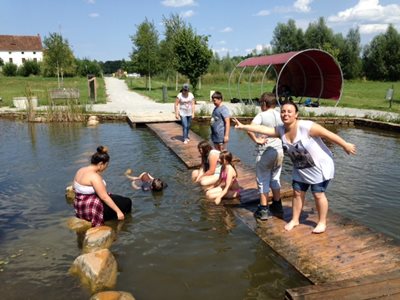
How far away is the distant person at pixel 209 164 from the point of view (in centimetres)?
788

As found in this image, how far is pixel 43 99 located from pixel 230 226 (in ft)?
72.1

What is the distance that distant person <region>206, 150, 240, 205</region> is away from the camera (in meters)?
6.99

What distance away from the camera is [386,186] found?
850 cm

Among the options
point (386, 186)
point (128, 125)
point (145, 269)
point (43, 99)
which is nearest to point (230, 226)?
point (145, 269)

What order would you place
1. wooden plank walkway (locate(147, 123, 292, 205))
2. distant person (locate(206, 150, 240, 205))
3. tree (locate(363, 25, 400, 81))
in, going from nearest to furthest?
distant person (locate(206, 150, 240, 205)) → wooden plank walkway (locate(147, 123, 292, 205)) → tree (locate(363, 25, 400, 81))

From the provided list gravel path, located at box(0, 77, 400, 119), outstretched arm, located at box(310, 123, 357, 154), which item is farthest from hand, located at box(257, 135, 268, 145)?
→ gravel path, located at box(0, 77, 400, 119)

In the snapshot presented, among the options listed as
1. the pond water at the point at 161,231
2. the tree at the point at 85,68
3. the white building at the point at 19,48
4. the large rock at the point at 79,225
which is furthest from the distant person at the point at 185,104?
the white building at the point at 19,48

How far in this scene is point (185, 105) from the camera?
11.6m

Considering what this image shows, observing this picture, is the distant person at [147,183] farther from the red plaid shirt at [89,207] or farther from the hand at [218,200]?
the red plaid shirt at [89,207]

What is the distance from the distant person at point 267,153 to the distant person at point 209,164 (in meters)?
1.97

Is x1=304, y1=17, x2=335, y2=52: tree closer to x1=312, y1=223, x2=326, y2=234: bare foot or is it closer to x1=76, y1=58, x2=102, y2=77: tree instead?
x1=76, y1=58, x2=102, y2=77: tree

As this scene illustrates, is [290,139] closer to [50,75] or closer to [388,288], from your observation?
[388,288]

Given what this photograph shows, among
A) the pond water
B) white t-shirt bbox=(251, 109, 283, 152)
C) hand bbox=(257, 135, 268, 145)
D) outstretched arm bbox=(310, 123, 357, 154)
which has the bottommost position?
the pond water

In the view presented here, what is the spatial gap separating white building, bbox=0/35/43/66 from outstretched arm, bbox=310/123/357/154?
97.5 m
